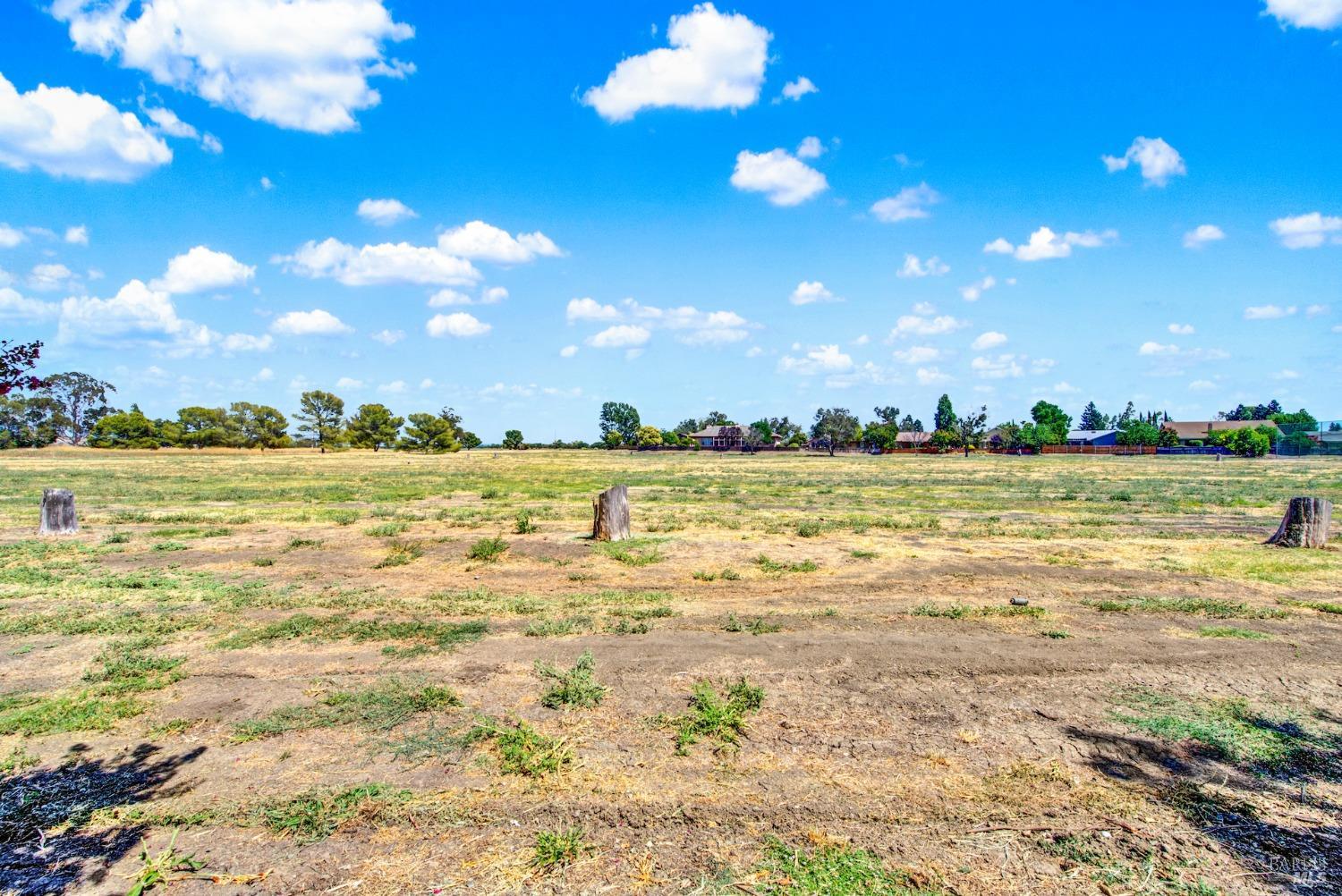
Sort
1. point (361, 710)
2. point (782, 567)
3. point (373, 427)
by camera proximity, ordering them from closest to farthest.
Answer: point (361, 710) < point (782, 567) < point (373, 427)

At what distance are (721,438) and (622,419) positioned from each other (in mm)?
23735

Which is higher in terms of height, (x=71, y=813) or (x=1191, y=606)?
(x=1191, y=606)

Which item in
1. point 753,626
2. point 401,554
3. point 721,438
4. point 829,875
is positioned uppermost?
point 721,438

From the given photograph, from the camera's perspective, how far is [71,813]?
485cm

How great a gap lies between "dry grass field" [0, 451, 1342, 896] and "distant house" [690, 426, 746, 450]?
144 metres

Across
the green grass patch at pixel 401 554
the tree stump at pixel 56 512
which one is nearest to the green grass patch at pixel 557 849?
the green grass patch at pixel 401 554

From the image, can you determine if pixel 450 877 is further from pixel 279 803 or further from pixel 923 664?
pixel 923 664

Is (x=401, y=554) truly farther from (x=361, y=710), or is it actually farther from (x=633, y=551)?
(x=361, y=710)

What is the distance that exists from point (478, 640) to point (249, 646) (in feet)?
9.16

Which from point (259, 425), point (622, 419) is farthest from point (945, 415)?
point (259, 425)

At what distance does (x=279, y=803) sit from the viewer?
4949 millimetres

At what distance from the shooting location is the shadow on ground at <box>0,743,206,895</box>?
423 centimetres

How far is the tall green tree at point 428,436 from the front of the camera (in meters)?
125

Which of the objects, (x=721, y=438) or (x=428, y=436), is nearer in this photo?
(x=428, y=436)
